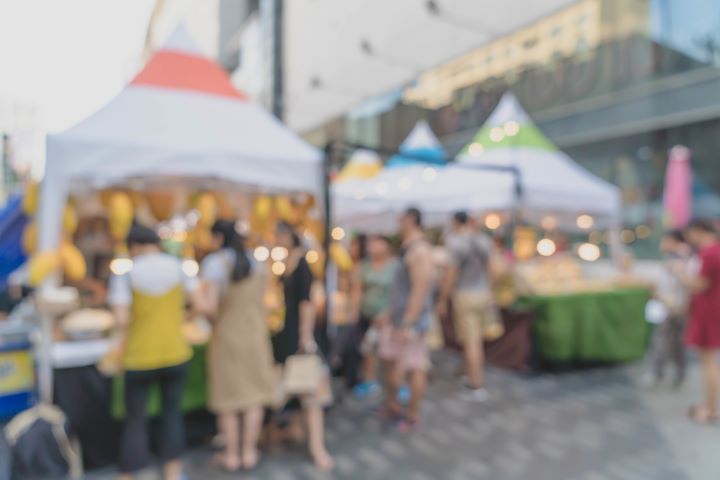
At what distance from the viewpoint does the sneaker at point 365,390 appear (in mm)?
5051

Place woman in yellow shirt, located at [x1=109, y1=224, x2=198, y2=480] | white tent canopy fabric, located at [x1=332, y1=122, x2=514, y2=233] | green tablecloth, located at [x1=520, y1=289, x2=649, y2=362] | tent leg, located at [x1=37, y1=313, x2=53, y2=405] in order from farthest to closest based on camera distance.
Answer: white tent canopy fabric, located at [x1=332, y1=122, x2=514, y2=233] → green tablecloth, located at [x1=520, y1=289, x2=649, y2=362] → tent leg, located at [x1=37, y1=313, x2=53, y2=405] → woman in yellow shirt, located at [x1=109, y1=224, x2=198, y2=480]

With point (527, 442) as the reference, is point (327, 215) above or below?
above

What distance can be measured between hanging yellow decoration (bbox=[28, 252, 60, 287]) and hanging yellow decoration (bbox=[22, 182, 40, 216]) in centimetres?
74

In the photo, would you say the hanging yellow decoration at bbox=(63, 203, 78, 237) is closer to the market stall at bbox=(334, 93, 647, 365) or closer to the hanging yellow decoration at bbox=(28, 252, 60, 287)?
the hanging yellow decoration at bbox=(28, 252, 60, 287)

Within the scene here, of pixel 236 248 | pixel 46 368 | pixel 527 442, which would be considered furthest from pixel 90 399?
pixel 527 442

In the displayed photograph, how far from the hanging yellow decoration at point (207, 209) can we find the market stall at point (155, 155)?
83 centimetres

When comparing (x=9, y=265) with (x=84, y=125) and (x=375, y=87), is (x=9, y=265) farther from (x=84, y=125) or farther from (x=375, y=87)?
(x=375, y=87)

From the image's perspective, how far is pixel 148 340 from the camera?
281 cm

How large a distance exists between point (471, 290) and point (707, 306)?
2.04m

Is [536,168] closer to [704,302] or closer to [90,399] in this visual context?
[704,302]

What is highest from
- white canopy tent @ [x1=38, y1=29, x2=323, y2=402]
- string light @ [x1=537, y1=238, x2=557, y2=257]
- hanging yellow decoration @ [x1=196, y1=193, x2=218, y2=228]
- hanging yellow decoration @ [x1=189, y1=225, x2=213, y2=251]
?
white canopy tent @ [x1=38, y1=29, x2=323, y2=402]

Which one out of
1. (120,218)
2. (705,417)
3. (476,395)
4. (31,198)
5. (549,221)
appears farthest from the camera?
(549,221)

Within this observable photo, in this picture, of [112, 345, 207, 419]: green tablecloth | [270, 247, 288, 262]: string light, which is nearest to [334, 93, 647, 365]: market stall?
[270, 247, 288, 262]: string light

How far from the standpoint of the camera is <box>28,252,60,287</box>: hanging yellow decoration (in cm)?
332
